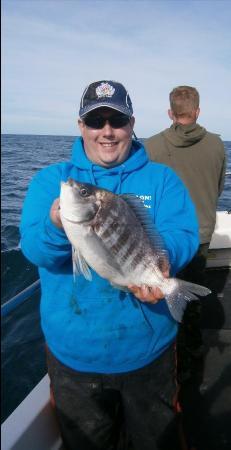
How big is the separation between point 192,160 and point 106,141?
1924 millimetres

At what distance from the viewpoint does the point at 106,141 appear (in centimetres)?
248

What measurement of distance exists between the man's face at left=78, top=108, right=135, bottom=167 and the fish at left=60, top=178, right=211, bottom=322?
1.20 feet

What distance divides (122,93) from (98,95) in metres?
0.15

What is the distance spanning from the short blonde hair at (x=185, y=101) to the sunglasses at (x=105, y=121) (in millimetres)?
1921

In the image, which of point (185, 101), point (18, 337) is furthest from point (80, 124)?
point (18, 337)

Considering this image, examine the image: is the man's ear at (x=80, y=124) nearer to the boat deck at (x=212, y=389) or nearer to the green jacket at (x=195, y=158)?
the green jacket at (x=195, y=158)

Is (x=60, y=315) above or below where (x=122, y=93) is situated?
below

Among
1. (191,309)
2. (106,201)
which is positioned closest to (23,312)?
(191,309)

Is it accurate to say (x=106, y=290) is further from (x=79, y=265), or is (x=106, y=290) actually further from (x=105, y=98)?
(x=105, y=98)

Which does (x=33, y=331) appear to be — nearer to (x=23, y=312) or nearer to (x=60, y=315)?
(x=23, y=312)

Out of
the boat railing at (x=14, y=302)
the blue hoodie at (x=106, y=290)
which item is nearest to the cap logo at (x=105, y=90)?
the blue hoodie at (x=106, y=290)

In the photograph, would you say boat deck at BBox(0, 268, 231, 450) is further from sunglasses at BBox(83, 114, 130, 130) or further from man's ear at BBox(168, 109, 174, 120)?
man's ear at BBox(168, 109, 174, 120)

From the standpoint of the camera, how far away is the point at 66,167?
2557mm

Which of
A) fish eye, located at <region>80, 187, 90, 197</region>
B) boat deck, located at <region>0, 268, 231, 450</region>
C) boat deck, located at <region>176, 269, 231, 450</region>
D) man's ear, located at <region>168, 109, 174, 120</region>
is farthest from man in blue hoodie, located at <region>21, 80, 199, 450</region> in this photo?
man's ear, located at <region>168, 109, 174, 120</region>
